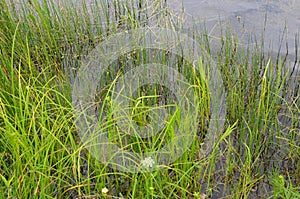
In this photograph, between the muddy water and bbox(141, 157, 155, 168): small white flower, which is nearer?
bbox(141, 157, 155, 168): small white flower

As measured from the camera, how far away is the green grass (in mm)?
1630

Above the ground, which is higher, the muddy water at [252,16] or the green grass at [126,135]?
the muddy water at [252,16]

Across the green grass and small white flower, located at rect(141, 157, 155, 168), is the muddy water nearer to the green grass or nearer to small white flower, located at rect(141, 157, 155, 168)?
the green grass

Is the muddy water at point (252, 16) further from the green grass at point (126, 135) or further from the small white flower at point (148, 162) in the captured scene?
the small white flower at point (148, 162)

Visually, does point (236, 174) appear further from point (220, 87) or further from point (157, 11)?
point (157, 11)

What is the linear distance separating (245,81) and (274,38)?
3.25ft

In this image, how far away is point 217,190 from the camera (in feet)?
6.23

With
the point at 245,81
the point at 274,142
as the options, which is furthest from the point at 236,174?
the point at 245,81

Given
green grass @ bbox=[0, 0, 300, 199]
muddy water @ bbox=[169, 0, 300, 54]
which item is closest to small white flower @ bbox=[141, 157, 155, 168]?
green grass @ bbox=[0, 0, 300, 199]

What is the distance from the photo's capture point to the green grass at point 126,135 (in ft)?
5.35

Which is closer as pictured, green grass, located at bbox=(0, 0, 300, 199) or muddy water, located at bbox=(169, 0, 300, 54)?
green grass, located at bbox=(0, 0, 300, 199)

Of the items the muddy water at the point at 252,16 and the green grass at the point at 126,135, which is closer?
the green grass at the point at 126,135

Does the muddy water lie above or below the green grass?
above

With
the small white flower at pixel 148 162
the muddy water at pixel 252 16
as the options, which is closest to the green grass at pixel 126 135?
the small white flower at pixel 148 162
